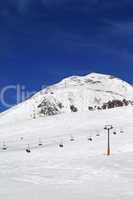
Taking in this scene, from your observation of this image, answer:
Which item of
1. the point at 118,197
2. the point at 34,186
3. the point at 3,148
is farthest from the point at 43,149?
the point at 118,197

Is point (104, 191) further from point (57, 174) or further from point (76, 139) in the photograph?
point (76, 139)

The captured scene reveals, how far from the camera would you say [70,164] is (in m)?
31.5

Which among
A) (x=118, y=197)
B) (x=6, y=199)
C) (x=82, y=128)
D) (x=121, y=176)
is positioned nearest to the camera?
(x=6, y=199)

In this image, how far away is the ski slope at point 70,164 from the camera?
748 inches

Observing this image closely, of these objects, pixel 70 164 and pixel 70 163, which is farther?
pixel 70 163

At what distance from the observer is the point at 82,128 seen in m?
65.8

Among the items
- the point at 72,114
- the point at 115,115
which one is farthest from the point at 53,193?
the point at 72,114

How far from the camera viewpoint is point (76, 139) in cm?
5341

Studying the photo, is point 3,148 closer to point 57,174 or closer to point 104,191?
point 57,174

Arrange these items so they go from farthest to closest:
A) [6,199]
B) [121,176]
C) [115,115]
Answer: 1. [115,115]
2. [121,176]
3. [6,199]

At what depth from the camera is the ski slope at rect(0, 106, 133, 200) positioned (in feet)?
62.3

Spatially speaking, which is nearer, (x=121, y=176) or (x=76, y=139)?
(x=121, y=176)

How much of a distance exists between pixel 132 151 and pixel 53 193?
22.6 meters

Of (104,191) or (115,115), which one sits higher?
(115,115)
